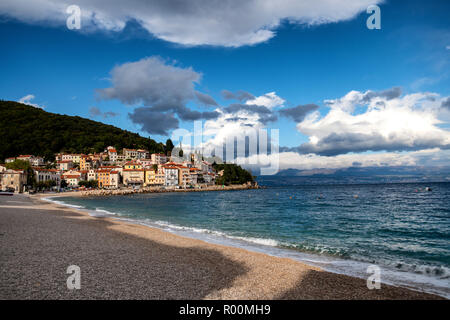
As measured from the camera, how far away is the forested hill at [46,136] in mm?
131000

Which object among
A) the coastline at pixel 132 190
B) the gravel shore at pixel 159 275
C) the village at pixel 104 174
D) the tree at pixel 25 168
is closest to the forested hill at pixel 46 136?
the village at pixel 104 174

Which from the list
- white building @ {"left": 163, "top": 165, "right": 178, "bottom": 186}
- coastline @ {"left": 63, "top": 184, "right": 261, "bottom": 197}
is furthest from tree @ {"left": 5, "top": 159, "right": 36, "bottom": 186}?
white building @ {"left": 163, "top": 165, "right": 178, "bottom": 186}

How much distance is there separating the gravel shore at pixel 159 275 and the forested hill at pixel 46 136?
142 m

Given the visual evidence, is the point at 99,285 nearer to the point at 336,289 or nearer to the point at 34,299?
the point at 34,299

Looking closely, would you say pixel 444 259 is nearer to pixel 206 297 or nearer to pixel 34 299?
pixel 206 297

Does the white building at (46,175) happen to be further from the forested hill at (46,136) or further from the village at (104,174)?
the forested hill at (46,136)

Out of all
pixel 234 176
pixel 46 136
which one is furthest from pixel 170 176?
pixel 46 136

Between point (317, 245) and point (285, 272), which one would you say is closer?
point (285, 272)

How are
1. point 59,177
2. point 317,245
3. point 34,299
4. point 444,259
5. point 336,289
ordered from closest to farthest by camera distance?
1. point 34,299
2. point 336,289
3. point 444,259
4. point 317,245
5. point 59,177

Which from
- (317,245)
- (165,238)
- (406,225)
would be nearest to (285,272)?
(317,245)

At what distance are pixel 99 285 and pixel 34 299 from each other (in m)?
1.47

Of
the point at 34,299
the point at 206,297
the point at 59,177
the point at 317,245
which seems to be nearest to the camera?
the point at 34,299
